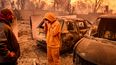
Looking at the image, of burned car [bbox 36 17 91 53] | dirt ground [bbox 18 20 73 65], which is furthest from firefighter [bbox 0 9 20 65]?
burned car [bbox 36 17 91 53]

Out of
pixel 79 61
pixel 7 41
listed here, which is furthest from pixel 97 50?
pixel 7 41

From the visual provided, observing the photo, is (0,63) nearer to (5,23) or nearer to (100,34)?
(5,23)

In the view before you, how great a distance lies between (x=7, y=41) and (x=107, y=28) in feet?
9.58

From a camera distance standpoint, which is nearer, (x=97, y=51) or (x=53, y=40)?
(x=97, y=51)

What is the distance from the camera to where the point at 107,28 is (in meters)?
5.86

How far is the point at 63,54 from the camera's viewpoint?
27.4 feet

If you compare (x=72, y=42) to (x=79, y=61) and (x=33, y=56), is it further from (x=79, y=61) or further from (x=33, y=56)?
(x=79, y=61)

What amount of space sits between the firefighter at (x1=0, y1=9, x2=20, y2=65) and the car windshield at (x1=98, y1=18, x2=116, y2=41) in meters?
2.45

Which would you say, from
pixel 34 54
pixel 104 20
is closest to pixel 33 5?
pixel 34 54

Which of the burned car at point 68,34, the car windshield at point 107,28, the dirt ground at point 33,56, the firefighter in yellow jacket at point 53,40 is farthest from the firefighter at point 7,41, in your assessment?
the burned car at point 68,34

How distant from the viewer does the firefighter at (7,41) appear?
3896mm

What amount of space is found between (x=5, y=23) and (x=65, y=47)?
4420 millimetres

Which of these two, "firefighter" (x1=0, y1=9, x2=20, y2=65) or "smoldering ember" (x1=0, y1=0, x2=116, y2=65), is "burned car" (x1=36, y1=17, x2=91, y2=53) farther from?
"firefighter" (x1=0, y1=9, x2=20, y2=65)

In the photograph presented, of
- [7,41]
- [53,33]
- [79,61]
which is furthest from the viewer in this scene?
[53,33]
